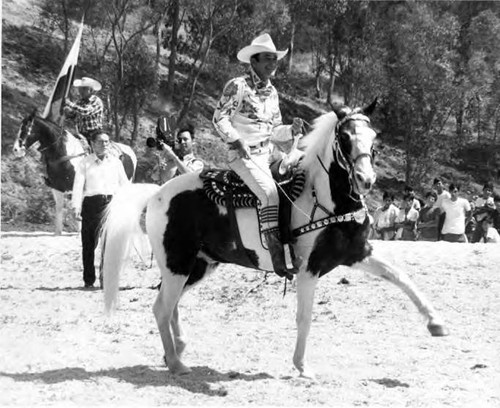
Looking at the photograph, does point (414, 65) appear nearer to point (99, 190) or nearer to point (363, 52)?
point (363, 52)

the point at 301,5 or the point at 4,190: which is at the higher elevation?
the point at 301,5

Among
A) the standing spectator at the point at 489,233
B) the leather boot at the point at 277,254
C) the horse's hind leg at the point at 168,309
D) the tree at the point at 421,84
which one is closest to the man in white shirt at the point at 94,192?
the horse's hind leg at the point at 168,309

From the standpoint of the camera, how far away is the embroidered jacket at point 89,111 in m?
15.5

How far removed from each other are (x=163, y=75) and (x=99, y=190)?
2611 centimetres

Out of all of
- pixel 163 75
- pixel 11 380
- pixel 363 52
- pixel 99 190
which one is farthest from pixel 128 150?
pixel 363 52

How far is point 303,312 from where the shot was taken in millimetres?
6527

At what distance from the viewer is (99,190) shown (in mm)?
11453

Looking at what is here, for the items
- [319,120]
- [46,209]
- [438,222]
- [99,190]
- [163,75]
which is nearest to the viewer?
[319,120]

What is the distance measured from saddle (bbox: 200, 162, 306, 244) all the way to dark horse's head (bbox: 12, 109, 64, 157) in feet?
32.5

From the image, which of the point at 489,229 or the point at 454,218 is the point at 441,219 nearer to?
the point at 454,218

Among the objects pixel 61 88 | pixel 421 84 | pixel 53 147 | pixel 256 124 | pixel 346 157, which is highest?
pixel 421 84

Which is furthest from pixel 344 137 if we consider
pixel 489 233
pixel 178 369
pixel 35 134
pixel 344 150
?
pixel 35 134

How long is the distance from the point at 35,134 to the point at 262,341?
402 inches

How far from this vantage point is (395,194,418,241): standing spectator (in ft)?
54.1
